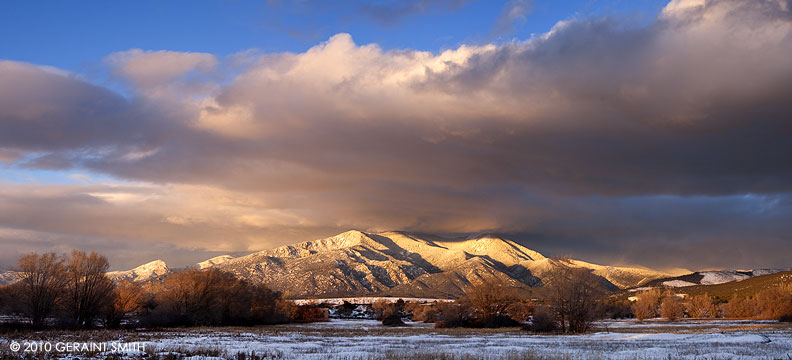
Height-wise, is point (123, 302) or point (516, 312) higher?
point (123, 302)

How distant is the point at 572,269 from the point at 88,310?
6602cm

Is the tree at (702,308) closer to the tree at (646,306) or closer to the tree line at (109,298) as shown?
the tree at (646,306)

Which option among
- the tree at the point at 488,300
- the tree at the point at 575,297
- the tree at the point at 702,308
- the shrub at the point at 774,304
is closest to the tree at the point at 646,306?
the tree at the point at 702,308

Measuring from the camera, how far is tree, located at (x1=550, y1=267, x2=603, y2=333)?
222 ft

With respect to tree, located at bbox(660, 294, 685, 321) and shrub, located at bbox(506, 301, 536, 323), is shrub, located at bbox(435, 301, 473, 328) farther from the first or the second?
tree, located at bbox(660, 294, 685, 321)

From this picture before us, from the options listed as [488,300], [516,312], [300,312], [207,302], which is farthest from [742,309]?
[207,302]

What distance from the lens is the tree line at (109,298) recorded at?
71.3 m

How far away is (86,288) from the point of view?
248ft

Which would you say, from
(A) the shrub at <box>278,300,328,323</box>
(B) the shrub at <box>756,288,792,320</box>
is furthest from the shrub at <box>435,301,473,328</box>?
(B) the shrub at <box>756,288,792,320</box>

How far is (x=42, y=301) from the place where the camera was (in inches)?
2795

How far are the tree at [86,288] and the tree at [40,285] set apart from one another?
154 cm

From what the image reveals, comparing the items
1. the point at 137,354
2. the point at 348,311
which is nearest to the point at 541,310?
the point at 137,354

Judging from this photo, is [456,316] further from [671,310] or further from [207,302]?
[671,310]

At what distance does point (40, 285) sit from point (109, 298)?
8.67m
